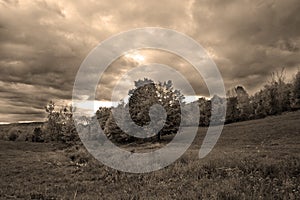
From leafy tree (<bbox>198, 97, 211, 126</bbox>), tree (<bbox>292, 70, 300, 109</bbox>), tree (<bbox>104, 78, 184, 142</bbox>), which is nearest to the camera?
tree (<bbox>104, 78, 184, 142</bbox>)

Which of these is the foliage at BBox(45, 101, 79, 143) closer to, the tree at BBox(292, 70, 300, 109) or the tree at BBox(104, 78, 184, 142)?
the tree at BBox(104, 78, 184, 142)

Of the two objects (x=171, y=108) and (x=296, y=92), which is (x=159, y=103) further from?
(x=296, y=92)

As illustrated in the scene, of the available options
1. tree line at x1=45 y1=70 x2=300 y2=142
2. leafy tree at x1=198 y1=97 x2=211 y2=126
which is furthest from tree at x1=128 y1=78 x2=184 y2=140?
leafy tree at x1=198 y1=97 x2=211 y2=126

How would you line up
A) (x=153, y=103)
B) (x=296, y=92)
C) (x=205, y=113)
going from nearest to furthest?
1. (x=153, y=103)
2. (x=296, y=92)
3. (x=205, y=113)

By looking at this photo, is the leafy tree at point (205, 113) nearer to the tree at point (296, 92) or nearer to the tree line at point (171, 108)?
the tree line at point (171, 108)

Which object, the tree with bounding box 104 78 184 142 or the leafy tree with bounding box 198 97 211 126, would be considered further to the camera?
the leafy tree with bounding box 198 97 211 126

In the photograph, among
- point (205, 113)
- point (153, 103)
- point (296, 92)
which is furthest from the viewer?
point (205, 113)

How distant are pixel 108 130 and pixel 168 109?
18465 mm

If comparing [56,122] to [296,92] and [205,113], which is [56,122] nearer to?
[205,113]

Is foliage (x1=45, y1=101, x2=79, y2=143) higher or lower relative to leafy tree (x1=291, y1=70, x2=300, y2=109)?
lower

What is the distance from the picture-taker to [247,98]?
89.2 m

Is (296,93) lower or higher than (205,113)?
higher

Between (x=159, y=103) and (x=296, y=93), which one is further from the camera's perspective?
(x=296, y=93)

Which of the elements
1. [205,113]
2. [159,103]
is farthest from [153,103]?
[205,113]
